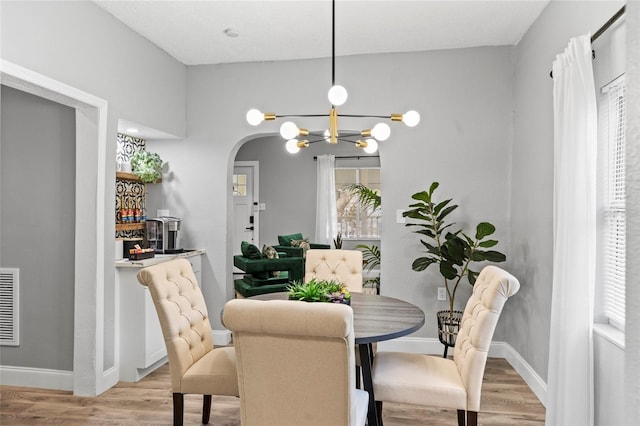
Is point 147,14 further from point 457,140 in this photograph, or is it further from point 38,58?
point 457,140

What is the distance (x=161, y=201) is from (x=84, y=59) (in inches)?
68.6

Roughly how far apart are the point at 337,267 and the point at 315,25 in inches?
75.6

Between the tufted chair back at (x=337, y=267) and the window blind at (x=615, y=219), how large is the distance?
1.63 metres

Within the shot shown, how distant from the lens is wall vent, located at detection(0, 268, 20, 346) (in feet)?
10.6

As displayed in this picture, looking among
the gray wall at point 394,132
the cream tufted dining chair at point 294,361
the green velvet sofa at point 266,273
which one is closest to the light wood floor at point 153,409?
the gray wall at point 394,132

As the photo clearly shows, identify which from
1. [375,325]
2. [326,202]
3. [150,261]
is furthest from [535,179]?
[326,202]

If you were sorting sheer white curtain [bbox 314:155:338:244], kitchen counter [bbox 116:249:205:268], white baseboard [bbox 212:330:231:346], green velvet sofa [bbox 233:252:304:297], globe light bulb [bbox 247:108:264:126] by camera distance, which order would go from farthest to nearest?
sheer white curtain [bbox 314:155:338:244]
green velvet sofa [bbox 233:252:304:297]
white baseboard [bbox 212:330:231:346]
kitchen counter [bbox 116:249:205:268]
globe light bulb [bbox 247:108:264:126]

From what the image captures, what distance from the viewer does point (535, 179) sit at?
320cm

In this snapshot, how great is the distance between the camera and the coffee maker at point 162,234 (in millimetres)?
4035

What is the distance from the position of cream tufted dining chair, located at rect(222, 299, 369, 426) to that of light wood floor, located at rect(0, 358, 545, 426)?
125 cm

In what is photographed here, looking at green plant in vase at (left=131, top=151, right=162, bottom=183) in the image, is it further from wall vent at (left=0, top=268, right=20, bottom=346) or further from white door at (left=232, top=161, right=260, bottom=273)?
white door at (left=232, top=161, right=260, bottom=273)

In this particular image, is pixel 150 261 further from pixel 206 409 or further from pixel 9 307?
pixel 206 409

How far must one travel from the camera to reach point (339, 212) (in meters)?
8.16

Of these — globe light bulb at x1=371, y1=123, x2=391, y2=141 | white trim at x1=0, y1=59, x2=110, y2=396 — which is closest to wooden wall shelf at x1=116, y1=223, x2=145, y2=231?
white trim at x1=0, y1=59, x2=110, y2=396
